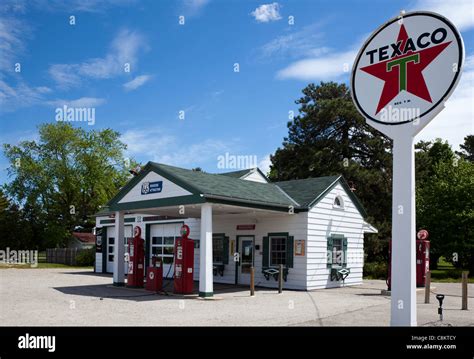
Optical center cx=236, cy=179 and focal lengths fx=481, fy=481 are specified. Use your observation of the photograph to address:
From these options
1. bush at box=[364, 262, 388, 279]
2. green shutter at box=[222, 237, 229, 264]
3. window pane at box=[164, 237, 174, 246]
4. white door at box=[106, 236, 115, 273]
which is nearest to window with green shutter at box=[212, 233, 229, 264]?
green shutter at box=[222, 237, 229, 264]

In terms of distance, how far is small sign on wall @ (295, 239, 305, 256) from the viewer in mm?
18328

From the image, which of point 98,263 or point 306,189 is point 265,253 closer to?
point 306,189

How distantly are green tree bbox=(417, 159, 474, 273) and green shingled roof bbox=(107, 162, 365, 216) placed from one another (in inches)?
384

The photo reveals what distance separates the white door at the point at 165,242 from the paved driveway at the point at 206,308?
602 centimetres

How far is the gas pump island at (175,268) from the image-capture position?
15.4 metres

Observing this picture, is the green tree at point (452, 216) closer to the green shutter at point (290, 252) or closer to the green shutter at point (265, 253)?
the green shutter at point (290, 252)

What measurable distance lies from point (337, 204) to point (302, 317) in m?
10.1

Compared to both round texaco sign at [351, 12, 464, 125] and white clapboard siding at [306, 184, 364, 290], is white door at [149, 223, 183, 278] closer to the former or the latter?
white clapboard siding at [306, 184, 364, 290]

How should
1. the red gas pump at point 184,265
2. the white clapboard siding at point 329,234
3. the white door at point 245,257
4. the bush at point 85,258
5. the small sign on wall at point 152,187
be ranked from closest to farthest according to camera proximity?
the red gas pump at point 184,265 < the small sign on wall at point 152,187 < the white clapboard siding at point 329,234 < the white door at point 245,257 < the bush at point 85,258

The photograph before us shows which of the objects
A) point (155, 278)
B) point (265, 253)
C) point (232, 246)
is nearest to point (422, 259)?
point (265, 253)

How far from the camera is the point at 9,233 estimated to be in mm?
49500

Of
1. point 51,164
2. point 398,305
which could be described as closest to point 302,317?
point 398,305

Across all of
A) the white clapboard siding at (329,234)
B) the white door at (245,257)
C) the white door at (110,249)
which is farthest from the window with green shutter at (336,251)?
the white door at (110,249)
